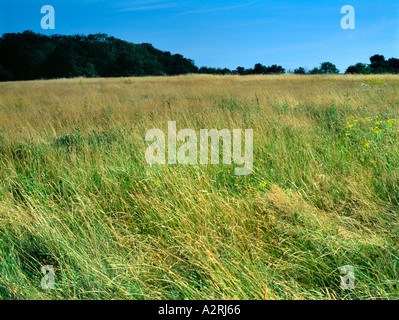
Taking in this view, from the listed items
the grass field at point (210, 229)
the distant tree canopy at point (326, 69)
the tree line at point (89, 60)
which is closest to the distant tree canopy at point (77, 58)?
the tree line at point (89, 60)

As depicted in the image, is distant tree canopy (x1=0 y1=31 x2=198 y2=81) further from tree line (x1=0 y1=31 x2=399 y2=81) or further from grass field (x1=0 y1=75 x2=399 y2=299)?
grass field (x1=0 y1=75 x2=399 y2=299)

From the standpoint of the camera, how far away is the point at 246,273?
1919mm

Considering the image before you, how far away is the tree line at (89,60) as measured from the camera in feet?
95.1

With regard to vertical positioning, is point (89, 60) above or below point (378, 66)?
above

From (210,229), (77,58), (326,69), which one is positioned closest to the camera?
(210,229)

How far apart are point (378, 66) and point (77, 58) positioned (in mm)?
36083

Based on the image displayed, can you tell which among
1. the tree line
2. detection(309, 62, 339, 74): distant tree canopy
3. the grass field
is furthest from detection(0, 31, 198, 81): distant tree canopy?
the grass field

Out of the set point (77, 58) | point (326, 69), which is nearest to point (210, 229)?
point (326, 69)

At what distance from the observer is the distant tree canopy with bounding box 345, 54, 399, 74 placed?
910 inches

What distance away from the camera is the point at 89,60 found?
4441cm

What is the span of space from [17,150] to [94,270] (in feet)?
11.9

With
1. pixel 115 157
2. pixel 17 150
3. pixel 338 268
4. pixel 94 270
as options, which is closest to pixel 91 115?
pixel 17 150

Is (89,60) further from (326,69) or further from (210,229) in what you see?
(210,229)
